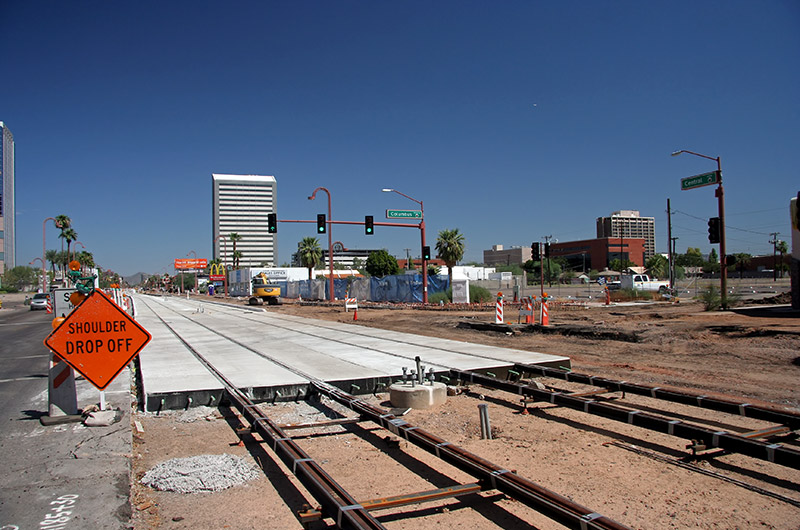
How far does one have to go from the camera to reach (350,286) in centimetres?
5584

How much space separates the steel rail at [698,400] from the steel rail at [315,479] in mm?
5337

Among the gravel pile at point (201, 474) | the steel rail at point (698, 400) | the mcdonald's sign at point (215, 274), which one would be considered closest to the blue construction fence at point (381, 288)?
the steel rail at point (698, 400)

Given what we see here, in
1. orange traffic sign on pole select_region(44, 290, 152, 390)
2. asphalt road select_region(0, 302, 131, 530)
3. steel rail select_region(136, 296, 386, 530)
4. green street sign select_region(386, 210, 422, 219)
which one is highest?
green street sign select_region(386, 210, 422, 219)

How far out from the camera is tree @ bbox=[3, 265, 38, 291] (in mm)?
135275

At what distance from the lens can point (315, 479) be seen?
507cm

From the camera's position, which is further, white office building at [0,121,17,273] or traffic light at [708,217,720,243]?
white office building at [0,121,17,273]

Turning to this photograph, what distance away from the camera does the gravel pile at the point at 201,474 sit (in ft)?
18.5

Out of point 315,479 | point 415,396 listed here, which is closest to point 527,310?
point 415,396

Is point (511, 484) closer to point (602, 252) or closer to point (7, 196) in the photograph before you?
point (602, 252)

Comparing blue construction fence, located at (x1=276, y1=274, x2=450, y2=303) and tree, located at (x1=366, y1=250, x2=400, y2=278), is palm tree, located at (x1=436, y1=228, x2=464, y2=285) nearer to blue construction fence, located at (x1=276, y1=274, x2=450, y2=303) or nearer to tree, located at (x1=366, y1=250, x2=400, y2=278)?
blue construction fence, located at (x1=276, y1=274, x2=450, y2=303)

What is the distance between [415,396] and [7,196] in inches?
7535

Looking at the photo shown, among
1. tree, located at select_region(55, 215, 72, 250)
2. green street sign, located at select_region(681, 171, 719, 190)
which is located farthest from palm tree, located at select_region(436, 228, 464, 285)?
tree, located at select_region(55, 215, 72, 250)

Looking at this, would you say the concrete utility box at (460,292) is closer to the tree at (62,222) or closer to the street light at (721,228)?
the street light at (721,228)

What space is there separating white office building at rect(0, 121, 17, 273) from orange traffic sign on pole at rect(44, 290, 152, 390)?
152057mm
